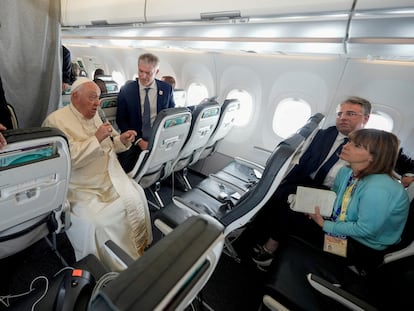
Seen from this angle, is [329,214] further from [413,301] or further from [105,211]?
[105,211]

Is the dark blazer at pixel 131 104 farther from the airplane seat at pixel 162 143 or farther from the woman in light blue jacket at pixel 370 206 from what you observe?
the woman in light blue jacket at pixel 370 206

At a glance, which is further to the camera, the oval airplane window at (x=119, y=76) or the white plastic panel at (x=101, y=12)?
the oval airplane window at (x=119, y=76)

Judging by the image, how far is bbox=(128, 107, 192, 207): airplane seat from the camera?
2125 mm

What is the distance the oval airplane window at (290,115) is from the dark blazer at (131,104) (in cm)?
171

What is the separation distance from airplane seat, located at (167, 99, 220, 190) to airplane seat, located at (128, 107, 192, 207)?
243mm

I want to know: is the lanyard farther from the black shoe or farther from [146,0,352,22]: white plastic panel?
[146,0,352,22]: white plastic panel

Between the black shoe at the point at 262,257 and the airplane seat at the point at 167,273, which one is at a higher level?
the airplane seat at the point at 167,273

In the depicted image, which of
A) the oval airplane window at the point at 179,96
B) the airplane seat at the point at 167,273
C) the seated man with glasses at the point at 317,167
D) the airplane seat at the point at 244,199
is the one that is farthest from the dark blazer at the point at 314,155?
the oval airplane window at the point at 179,96

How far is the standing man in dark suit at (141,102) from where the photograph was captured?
106 inches

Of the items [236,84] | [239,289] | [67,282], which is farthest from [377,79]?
[67,282]

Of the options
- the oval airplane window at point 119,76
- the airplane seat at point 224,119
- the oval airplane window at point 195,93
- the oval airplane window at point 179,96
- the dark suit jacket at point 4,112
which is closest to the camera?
the dark suit jacket at point 4,112

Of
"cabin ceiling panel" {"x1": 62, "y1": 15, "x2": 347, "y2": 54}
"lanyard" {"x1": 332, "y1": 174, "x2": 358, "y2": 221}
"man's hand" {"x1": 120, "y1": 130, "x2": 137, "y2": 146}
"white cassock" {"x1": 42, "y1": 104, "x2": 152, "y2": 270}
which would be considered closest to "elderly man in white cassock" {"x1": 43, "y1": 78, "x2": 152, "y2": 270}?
"white cassock" {"x1": 42, "y1": 104, "x2": 152, "y2": 270}

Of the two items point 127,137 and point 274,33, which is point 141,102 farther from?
point 274,33

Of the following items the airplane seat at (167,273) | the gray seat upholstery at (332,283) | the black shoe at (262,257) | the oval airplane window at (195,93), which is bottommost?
the black shoe at (262,257)
